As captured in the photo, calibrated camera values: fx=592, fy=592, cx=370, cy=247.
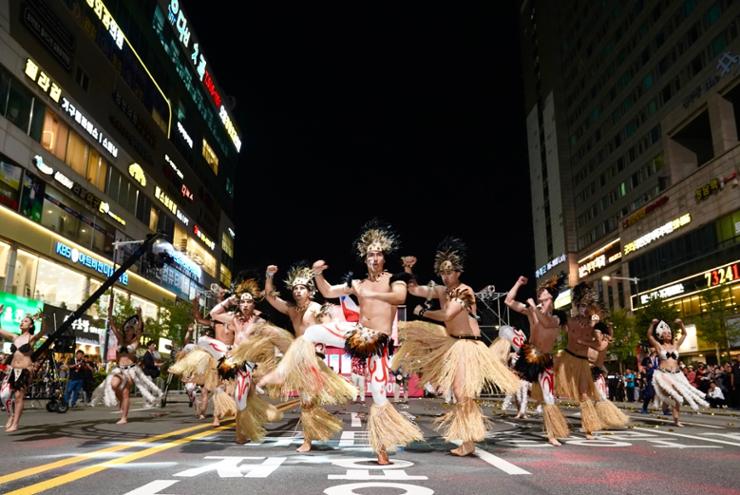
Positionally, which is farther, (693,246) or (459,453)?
(693,246)

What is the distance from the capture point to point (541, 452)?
6539 mm

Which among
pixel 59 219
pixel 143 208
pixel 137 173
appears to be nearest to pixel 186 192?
pixel 143 208

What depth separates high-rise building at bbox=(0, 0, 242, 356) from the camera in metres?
29.1

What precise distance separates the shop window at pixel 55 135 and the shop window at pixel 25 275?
6.05 metres

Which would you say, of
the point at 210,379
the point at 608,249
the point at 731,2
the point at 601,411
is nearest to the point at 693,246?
the point at 731,2

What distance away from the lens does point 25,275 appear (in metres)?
30.7

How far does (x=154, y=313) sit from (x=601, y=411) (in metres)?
47.2

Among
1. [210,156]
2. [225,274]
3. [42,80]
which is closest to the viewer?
[42,80]

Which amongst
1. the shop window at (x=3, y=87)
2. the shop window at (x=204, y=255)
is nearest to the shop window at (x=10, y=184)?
the shop window at (x=3, y=87)

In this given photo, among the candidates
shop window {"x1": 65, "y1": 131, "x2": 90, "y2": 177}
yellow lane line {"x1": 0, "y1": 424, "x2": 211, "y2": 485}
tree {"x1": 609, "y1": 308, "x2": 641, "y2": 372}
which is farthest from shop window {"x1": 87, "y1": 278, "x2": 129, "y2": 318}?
tree {"x1": 609, "y1": 308, "x2": 641, "y2": 372}

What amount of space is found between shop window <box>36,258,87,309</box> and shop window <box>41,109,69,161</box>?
20.3 ft

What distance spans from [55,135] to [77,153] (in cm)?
309

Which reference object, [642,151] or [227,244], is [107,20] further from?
[642,151]

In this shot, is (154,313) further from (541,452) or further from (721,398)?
(541,452)
